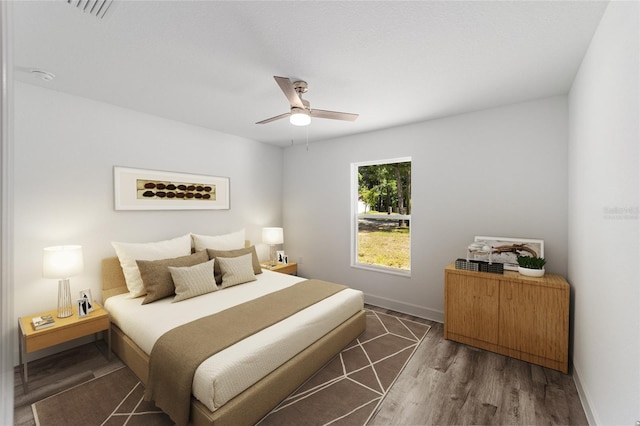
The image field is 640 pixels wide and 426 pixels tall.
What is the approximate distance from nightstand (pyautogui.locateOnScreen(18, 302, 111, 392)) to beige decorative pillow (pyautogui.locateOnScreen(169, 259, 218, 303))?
2.07 feet

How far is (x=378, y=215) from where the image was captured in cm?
411

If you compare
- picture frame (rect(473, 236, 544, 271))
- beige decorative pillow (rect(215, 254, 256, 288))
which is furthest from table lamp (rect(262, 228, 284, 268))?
picture frame (rect(473, 236, 544, 271))

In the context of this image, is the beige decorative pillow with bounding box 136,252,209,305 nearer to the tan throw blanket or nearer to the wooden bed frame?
the wooden bed frame

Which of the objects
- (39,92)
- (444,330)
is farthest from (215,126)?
(444,330)

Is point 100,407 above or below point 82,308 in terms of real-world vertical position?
below

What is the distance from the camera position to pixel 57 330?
226cm

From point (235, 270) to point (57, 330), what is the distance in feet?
5.02

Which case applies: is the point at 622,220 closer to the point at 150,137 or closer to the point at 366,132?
the point at 366,132

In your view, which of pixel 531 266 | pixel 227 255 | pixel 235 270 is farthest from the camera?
pixel 227 255

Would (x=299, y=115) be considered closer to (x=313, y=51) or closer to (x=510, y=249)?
(x=313, y=51)

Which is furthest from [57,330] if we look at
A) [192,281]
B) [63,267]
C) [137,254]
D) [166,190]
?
[166,190]

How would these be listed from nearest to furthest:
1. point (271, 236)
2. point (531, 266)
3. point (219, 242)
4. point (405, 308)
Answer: point (531, 266) → point (219, 242) → point (405, 308) → point (271, 236)

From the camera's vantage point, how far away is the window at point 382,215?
12.8ft

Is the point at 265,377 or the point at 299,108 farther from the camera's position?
the point at 299,108
